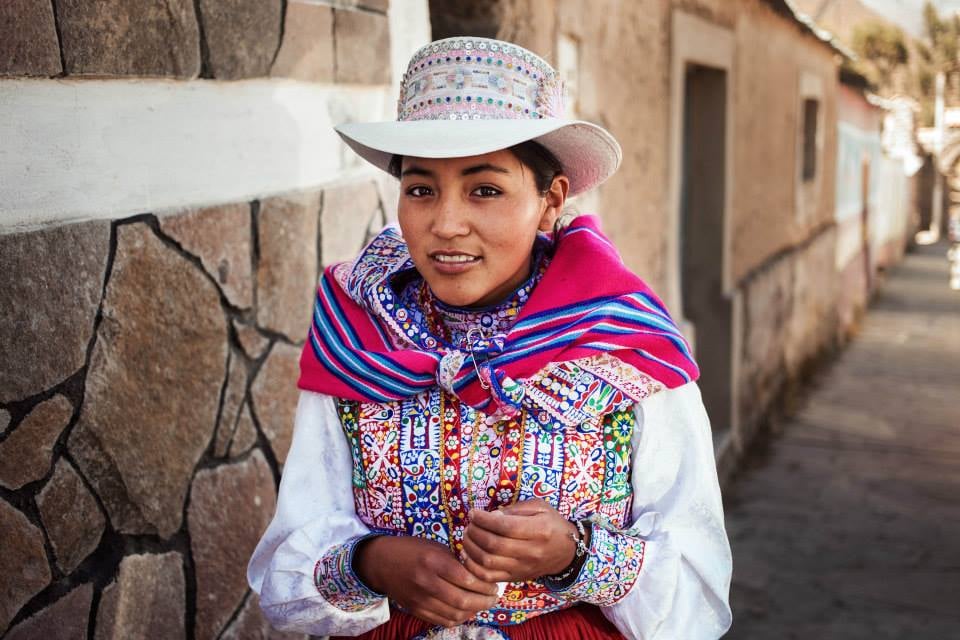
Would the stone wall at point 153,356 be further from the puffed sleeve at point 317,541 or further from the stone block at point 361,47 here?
the puffed sleeve at point 317,541

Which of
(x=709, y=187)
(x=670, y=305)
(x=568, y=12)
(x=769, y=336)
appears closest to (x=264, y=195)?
(x=568, y=12)

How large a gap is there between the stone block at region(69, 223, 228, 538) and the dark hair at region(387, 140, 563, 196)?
0.59 meters

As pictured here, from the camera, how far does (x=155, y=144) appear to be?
194 cm

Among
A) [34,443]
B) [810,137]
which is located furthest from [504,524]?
[810,137]

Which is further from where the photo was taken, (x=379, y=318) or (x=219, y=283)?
(x=219, y=283)

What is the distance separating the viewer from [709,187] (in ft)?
20.8

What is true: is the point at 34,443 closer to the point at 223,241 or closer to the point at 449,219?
the point at 223,241

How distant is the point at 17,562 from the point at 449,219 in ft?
2.92

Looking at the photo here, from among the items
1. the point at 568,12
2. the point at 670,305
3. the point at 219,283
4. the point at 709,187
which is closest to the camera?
the point at 219,283

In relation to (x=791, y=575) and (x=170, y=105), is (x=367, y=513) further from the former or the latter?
(x=791, y=575)

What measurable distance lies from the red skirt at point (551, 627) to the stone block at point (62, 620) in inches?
21.5

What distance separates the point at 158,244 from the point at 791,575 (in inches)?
148

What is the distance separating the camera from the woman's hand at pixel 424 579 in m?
1.34

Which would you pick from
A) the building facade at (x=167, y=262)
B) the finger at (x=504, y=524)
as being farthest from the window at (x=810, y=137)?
the finger at (x=504, y=524)
